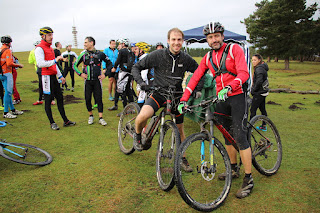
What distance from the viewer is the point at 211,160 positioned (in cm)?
325

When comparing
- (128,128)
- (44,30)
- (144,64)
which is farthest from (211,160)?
(44,30)

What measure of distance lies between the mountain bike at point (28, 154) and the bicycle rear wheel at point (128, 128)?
5.04ft

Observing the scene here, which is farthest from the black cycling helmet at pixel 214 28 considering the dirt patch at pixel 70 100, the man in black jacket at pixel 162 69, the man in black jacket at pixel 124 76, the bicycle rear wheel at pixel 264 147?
the dirt patch at pixel 70 100

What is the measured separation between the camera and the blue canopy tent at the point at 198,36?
45.7 ft

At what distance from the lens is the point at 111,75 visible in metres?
10.7

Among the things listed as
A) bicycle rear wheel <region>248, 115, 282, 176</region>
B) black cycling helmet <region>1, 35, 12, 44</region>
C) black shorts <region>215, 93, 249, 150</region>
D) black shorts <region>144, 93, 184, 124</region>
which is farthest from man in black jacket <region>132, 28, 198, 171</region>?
black cycling helmet <region>1, 35, 12, 44</region>

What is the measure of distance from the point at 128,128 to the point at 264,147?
280cm

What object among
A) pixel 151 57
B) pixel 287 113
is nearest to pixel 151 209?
pixel 151 57

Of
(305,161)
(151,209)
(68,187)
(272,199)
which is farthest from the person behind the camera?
(305,161)

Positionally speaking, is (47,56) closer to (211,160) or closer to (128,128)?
(128,128)

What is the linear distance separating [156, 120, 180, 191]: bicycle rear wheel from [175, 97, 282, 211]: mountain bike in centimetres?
30

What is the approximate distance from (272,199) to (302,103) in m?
9.83

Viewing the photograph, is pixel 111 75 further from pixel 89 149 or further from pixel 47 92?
pixel 89 149

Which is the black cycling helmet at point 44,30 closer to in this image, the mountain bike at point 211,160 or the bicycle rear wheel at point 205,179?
the mountain bike at point 211,160
